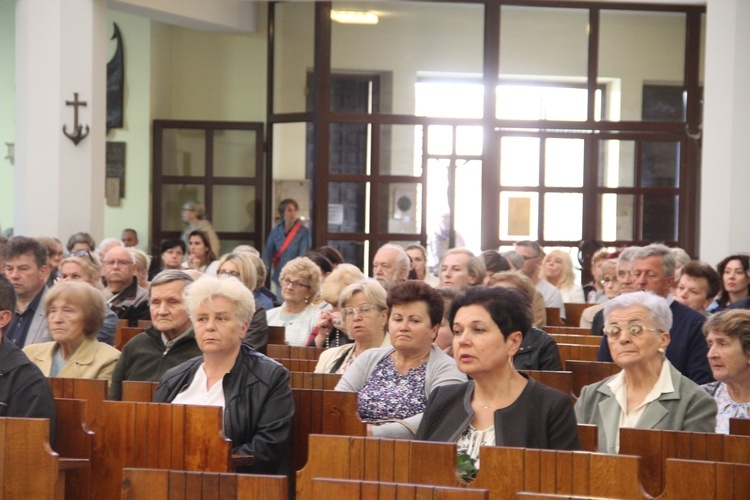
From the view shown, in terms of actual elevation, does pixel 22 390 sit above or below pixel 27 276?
below

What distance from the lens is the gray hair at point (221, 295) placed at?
14.8 feet

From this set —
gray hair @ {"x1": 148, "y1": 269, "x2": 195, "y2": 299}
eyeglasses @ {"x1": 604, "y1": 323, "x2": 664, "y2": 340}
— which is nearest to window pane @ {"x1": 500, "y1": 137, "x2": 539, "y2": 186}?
gray hair @ {"x1": 148, "y1": 269, "x2": 195, "y2": 299}

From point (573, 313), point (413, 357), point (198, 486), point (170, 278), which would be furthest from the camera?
point (573, 313)

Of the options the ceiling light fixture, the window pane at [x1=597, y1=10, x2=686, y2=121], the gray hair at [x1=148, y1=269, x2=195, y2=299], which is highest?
the ceiling light fixture

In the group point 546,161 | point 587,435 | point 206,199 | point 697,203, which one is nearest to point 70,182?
point 206,199

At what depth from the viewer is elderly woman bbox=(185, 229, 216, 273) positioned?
10641 millimetres

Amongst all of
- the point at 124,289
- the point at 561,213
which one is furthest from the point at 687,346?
the point at 561,213

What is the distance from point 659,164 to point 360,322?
8.70 m

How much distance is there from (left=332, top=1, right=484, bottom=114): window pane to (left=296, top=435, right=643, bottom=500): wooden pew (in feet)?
32.8

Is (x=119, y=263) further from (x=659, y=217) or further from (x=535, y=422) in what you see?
(x=659, y=217)

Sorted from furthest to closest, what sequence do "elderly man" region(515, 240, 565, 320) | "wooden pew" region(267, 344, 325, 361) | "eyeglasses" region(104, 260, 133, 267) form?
"elderly man" region(515, 240, 565, 320)
"eyeglasses" region(104, 260, 133, 267)
"wooden pew" region(267, 344, 325, 361)

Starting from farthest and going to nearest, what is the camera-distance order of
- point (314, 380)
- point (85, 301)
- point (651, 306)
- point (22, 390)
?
point (85, 301) → point (314, 380) → point (651, 306) → point (22, 390)

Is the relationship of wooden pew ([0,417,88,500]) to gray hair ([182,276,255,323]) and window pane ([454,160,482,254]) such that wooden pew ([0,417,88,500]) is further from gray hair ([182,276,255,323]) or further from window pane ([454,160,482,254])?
window pane ([454,160,482,254])

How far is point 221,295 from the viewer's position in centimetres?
452
